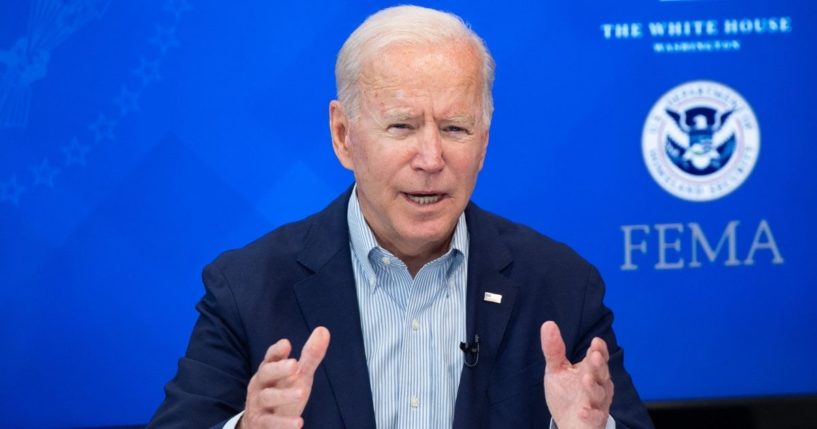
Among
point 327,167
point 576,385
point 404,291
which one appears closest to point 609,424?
point 576,385

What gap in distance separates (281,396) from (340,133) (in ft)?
2.79

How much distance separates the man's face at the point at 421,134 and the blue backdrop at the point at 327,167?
1.14 meters

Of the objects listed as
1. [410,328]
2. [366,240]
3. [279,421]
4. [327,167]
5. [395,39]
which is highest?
[327,167]

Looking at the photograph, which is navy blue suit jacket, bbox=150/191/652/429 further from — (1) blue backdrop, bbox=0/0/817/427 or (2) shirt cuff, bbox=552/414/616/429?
(1) blue backdrop, bbox=0/0/817/427

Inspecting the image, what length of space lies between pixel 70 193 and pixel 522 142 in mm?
1488

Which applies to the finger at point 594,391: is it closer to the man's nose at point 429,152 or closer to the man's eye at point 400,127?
the man's nose at point 429,152

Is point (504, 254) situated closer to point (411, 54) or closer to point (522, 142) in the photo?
point (411, 54)

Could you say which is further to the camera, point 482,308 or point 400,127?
point 482,308

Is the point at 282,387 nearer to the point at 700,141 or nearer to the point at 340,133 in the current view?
the point at 340,133

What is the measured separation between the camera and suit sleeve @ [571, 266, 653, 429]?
260cm

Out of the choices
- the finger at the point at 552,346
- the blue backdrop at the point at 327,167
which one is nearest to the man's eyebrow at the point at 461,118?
the finger at the point at 552,346

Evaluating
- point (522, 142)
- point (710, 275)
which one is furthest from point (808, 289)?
point (522, 142)

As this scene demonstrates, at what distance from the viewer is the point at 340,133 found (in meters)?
2.79

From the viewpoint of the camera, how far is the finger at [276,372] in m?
2.13
